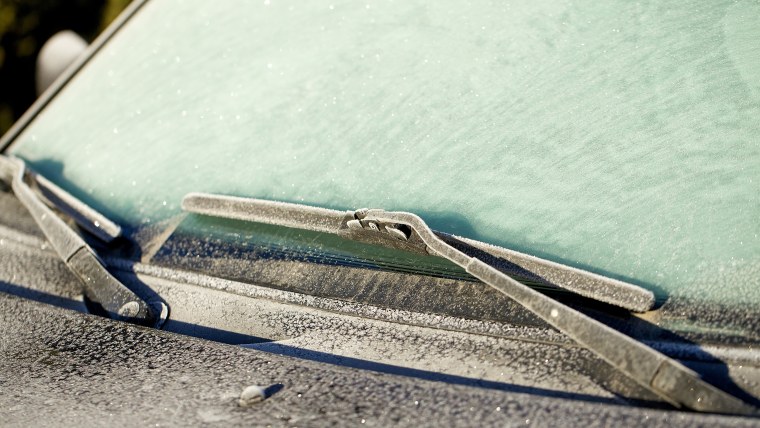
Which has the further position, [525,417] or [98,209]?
[98,209]

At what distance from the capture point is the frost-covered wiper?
1050mm

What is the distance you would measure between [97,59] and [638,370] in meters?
1.68

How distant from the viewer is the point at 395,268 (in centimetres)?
141

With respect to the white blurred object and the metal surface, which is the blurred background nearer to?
the white blurred object

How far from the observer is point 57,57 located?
2.96 m

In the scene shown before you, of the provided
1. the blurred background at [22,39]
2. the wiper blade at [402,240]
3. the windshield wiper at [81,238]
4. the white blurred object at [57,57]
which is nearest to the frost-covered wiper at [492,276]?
the wiper blade at [402,240]

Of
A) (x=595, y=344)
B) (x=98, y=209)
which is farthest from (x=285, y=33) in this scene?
(x=595, y=344)

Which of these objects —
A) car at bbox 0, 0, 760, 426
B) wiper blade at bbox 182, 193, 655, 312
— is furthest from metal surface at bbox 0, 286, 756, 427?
wiper blade at bbox 182, 193, 655, 312

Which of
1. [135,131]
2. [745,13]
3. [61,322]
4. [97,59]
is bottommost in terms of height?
[61,322]

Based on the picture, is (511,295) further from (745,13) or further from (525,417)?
(745,13)

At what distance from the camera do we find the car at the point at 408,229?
3.83 feet

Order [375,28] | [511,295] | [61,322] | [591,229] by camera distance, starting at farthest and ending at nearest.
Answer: [375,28]
[61,322]
[591,229]
[511,295]

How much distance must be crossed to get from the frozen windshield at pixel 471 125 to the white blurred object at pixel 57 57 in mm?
959

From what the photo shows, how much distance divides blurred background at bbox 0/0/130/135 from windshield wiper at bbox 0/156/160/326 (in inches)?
146
